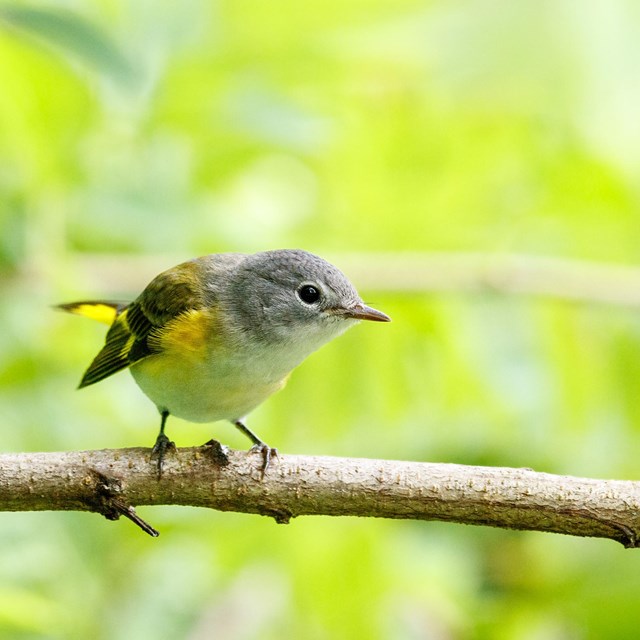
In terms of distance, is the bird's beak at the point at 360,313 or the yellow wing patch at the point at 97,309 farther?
the yellow wing patch at the point at 97,309

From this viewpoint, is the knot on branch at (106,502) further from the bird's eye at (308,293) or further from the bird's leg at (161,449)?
the bird's eye at (308,293)

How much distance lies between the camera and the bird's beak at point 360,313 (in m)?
4.14

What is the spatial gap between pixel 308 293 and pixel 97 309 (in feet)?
4.16

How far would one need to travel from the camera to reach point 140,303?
482 cm

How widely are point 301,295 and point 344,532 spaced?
135 cm

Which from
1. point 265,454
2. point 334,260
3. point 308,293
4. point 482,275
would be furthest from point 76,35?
point 482,275

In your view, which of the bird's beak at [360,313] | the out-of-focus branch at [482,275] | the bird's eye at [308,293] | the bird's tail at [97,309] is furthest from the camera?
the out-of-focus branch at [482,275]

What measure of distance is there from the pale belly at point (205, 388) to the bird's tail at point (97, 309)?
0.79 m

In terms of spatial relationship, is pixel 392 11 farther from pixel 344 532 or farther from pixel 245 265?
pixel 344 532

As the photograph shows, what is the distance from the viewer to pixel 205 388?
163 inches

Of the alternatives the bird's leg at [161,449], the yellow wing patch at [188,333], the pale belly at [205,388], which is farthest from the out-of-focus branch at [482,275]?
the bird's leg at [161,449]

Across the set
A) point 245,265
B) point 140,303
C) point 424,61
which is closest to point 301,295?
point 245,265

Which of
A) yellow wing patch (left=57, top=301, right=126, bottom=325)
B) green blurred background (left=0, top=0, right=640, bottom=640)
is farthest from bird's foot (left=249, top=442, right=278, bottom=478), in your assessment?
yellow wing patch (left=57, top=301, right=126, bottom=325)

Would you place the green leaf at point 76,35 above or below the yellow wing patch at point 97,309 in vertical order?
above
